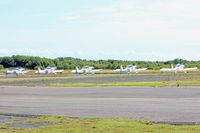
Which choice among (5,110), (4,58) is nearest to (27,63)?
(4,58)

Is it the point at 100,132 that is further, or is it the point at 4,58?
the point at 4,58

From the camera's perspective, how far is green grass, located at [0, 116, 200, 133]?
384 inches

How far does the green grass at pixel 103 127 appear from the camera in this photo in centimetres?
975

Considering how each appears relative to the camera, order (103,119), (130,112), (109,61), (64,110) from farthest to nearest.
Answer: (109,61) → (64,110) → (130,112) → (103,119)

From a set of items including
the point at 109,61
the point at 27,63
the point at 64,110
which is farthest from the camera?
the point at 109,61

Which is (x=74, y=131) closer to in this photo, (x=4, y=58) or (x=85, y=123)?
(x=85, y=123)

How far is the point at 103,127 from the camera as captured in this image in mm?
10391

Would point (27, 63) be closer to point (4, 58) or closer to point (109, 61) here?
point (4, 58)

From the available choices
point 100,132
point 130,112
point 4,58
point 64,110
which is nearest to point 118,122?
point 100,132

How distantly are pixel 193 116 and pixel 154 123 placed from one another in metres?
2.28

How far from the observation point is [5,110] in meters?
15.6

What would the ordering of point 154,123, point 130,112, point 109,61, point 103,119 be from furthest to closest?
point 109,61
point 130,112
point 103,119
point 154,123

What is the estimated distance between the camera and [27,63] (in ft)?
391

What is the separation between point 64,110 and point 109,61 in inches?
4889
